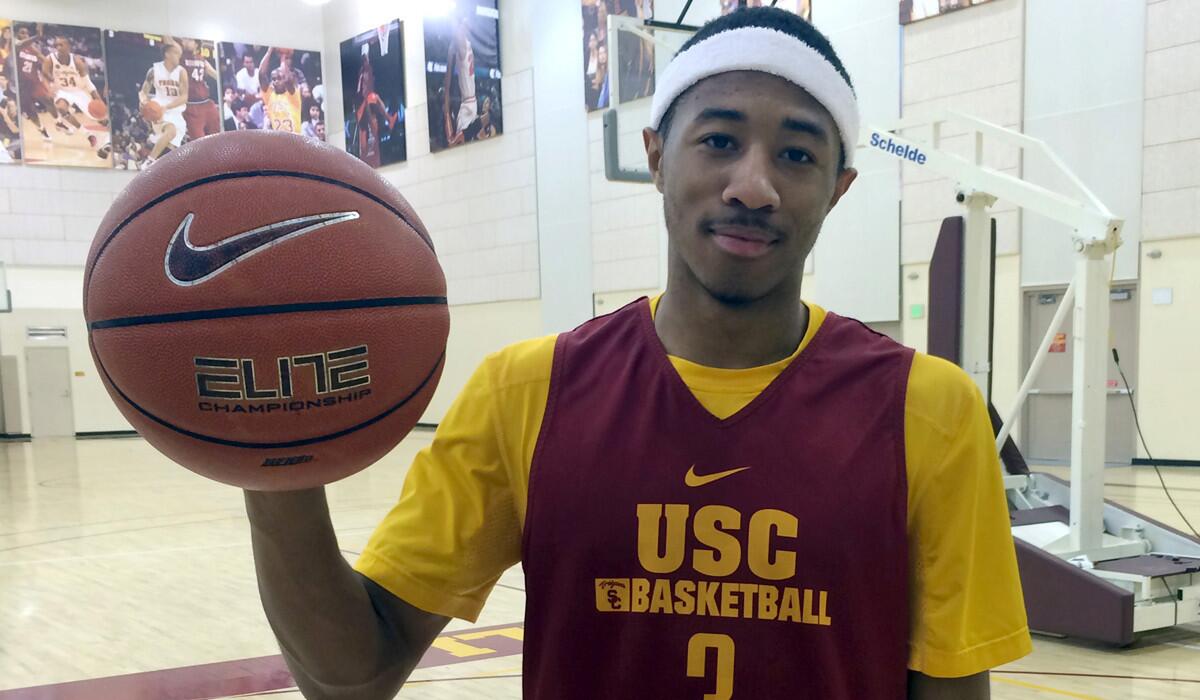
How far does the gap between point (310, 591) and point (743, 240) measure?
2.22 ft

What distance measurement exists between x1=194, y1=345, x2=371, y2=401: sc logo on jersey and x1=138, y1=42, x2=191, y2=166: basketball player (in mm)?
16120

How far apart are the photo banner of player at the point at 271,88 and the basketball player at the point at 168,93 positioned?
606 millimetres

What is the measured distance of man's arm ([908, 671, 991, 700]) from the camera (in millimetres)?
1286

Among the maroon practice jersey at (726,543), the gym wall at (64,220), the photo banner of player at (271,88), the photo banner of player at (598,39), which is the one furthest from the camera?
the photo banner of player at (271,88)

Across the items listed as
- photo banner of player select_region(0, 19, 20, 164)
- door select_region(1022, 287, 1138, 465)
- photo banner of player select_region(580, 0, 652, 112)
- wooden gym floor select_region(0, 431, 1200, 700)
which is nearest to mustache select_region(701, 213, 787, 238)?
wooden gym floor select_region(0, 431, 1200, 700)

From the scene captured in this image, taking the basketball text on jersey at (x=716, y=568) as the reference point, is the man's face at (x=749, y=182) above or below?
above

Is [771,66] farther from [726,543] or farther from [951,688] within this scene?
[951,688]

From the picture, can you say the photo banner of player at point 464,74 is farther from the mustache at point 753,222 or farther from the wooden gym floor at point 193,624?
the mustache at point 753,222

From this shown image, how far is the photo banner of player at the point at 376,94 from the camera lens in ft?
52.9

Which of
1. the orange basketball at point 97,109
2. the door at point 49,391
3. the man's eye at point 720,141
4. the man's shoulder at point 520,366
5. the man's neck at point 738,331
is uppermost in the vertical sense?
the orange basketball at point 97,109

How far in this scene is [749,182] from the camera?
1.28 meters

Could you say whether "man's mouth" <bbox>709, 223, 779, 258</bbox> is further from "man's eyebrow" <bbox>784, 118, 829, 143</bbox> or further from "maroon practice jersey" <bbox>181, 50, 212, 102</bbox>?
Result: "maroon practice jersey" <bbox>181, 50, 212, 102</bbox>

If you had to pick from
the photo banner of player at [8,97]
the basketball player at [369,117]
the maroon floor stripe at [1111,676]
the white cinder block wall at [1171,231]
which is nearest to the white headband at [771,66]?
the maroon floor stripe at [1111,676]

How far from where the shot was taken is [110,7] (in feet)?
50.9
